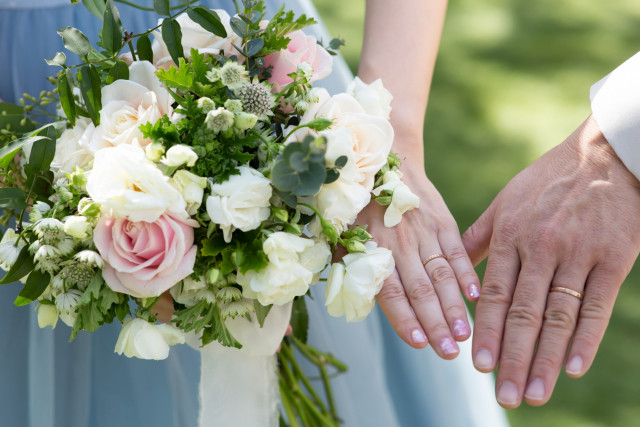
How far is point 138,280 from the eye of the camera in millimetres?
832

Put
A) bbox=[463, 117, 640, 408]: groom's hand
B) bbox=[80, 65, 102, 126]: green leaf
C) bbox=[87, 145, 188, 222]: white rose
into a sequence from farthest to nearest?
bbox=[463, 117, 640, 408]: groom's hand, bbox=[80, 65, 102, 126]: green leaf, bbox=[87, 145, 188, 222]: white rose

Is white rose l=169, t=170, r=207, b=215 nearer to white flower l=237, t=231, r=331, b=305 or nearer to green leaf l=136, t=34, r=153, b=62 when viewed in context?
white flower l=237, t=231, r=331, b=305

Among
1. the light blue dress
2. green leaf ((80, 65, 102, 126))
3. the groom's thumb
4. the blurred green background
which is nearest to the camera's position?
green leaf ((80, 65, 102, 126))

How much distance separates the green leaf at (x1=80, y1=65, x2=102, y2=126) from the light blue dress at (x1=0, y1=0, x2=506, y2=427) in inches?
18.3

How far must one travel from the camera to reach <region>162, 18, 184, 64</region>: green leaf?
2.98 feet

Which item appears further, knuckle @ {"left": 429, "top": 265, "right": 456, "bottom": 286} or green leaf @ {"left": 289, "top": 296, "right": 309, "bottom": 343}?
green leaf @ {"left": 289, "top": 296, "right": 309, "bottom": 343}

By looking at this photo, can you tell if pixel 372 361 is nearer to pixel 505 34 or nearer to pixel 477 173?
pixel 477 173

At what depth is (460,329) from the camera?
1.03 metres

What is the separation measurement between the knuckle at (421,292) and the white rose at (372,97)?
26 centimetres

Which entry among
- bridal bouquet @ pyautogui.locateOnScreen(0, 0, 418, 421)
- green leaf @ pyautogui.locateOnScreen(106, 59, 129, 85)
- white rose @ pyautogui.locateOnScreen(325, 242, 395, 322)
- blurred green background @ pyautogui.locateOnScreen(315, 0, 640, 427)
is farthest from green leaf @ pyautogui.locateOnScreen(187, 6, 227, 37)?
blurred green background @ pyautogui.locateOnScreen(315, 0, 640, 427)

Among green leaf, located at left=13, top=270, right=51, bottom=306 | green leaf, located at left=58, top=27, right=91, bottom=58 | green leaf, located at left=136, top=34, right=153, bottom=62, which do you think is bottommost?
green leaf, located at left=13, top=270, right=51, bottom=306

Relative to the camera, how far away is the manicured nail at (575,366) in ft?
3.22

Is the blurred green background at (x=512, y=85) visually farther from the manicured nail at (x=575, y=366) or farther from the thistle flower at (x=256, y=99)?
the thistle flower at (x=256, y=99)

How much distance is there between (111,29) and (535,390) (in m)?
0.75
